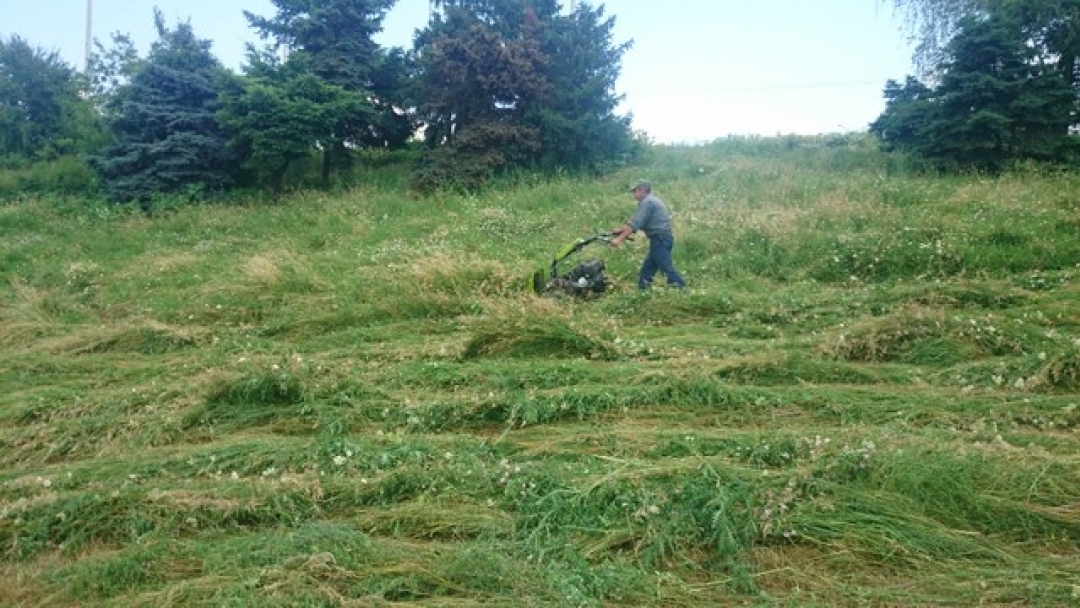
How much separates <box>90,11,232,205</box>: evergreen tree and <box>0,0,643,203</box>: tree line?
0.03 metres

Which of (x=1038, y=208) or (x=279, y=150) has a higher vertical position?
(x=279, y=150)

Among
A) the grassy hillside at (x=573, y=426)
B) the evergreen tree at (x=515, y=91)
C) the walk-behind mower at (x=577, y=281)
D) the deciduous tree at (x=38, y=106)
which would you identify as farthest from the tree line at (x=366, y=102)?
the walk-behind mower at (x=577, y=281)

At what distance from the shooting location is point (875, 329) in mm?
6164

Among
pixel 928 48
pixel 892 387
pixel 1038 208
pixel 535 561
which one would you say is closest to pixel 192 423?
pixel 535 561

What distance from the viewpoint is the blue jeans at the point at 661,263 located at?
8.55 m

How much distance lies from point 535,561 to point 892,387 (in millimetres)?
3230

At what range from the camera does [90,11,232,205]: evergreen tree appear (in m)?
15.6

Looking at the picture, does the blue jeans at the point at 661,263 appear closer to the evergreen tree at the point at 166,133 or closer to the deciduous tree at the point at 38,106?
the evergreen tree at the point at 166,133

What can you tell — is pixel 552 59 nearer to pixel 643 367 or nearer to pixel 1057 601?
pixel 643 367

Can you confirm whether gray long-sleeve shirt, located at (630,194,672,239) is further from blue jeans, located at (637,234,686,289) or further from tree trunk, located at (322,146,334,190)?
tree trunk, located at (322,146,334,190)

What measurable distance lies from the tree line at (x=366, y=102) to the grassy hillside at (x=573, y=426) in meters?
5.77

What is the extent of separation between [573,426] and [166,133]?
48.0ft

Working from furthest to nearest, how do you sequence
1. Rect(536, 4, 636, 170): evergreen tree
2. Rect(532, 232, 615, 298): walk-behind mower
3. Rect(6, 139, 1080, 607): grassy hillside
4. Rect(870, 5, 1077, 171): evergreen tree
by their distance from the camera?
1. Rect(536, 4, 636, 170): evergreen tree
2. Rect(870, 5, 1077, 171): evergreen tree
3. Rect(532, 232, 615, 298): walk-behind mower
4. Rect(6, 139, 1080, 607): grassy hillside

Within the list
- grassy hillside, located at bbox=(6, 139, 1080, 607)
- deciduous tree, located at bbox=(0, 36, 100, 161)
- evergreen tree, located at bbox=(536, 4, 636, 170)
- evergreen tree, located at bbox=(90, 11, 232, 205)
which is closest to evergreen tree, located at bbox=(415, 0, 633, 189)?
evergreen tree, located at bbox=(536, 4, 636, 170)
